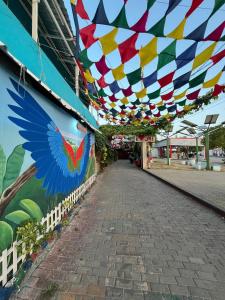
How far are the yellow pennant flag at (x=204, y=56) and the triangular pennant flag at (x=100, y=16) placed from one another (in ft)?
6.89

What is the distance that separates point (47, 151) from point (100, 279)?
2.42 metres

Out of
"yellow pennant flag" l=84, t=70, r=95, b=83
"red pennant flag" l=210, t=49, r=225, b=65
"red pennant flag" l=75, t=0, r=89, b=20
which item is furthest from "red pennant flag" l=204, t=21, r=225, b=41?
"yellow pennant flag" l=84, t=70, r=95, b=83

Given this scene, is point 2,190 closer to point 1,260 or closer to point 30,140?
point 1,260

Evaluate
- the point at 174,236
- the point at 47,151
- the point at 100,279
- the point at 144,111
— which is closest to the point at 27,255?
the point at 100,279

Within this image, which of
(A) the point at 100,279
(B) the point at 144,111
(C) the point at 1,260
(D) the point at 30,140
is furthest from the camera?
(B) the point at 144,111

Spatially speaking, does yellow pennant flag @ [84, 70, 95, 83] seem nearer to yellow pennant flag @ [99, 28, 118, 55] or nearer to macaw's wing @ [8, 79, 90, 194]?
yellow pennant flag @ [99, 28, 118, 55]

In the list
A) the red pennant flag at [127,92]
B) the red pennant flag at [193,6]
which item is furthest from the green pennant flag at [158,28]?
the red pennant flag at [127,92]

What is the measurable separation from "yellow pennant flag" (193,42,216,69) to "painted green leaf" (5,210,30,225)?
4240mm

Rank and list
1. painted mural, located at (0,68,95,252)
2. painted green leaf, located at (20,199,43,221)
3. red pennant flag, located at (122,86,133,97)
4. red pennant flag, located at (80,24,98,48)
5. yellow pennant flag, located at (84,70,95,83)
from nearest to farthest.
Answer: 1. painted mural, located at (0,68,95,252)
2. painted green leaf, located at (20,199,43,221)
3. red pennant flag, located at (80,24,98,48)
4. yellow pennant flag, located at (84,70,95,83)
5. red pennant flag, located at (122,86,133,97)

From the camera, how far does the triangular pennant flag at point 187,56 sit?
14.3ft

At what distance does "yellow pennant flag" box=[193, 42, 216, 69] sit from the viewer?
14.4 feet

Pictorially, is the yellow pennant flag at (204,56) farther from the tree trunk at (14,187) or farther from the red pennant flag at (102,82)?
the tree trunk at (14,187)

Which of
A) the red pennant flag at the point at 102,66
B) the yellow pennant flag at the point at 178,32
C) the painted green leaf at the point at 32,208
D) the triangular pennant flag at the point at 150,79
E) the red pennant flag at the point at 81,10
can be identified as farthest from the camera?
the triangular pennant flag at the point at 150,79

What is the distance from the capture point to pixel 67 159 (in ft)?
19.7
